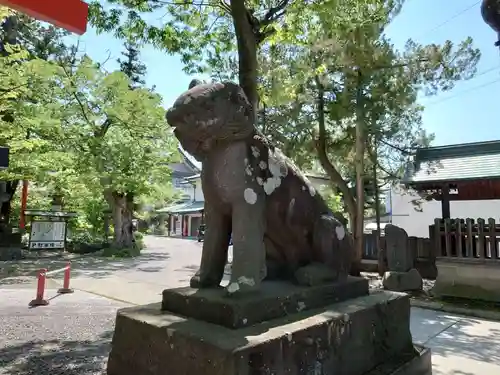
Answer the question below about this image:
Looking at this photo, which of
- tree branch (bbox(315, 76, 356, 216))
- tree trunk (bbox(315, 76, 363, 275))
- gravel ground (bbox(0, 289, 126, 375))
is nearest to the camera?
gravel ground (bbox(0, 289, 126, 375))

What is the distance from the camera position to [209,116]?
1.86 m

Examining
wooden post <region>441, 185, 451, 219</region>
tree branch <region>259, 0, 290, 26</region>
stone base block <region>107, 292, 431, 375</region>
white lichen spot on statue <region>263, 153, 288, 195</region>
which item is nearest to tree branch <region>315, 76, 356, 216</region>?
wooden post <region>441, 185, 451, 219</region>

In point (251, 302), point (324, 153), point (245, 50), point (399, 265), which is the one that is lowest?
point (399, 265)

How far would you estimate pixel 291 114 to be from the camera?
9383mm

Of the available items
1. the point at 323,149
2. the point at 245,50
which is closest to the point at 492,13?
the point at 245,50

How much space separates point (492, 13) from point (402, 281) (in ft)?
20.9

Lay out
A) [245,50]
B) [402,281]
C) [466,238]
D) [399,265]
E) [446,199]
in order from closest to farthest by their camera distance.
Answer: [245,50] → [466,238] → [402,281] → [399,265] → [446,199]

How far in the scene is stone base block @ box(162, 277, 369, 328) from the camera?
172 cm

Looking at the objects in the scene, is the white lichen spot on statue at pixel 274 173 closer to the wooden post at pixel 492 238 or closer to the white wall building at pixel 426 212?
the wooden post at pixel 492 238

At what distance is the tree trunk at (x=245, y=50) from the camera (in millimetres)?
3586

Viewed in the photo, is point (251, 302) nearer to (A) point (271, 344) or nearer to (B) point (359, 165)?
(A) point (271, 344)

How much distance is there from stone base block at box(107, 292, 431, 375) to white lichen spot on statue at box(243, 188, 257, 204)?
63cm

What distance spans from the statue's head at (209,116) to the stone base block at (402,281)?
608cm

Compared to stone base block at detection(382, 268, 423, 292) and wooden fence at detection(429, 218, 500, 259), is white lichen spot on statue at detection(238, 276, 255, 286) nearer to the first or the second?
stone base block at detection(382, 268, 423, 292)
